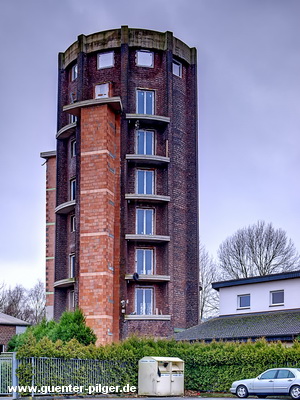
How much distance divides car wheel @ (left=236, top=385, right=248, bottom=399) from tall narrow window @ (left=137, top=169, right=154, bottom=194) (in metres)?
21.0

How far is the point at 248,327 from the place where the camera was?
45.6 meters

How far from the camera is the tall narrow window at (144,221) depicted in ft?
177

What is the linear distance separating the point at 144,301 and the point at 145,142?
40.3 feet

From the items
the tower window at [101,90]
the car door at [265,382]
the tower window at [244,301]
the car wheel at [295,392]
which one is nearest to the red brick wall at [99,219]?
the tower window at [101,90]

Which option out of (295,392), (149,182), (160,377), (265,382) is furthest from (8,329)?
(295,392)

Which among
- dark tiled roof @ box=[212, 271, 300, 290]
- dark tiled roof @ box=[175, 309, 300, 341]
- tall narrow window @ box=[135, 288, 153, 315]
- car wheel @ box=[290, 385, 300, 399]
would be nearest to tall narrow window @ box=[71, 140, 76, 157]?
tall narrow window @ box=[135, 288, 153, 315]

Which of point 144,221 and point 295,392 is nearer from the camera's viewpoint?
point 295,392

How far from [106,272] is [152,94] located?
49.5 feet

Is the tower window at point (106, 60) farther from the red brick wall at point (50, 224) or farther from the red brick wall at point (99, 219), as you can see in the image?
the red brick wall at point (50, 224)

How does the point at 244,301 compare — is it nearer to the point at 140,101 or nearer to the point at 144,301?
the point at 144,301

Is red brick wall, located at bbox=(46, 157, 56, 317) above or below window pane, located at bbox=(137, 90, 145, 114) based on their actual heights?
below

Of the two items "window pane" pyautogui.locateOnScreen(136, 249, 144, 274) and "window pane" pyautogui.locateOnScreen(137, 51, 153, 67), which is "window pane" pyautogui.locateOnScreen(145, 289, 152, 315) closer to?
"window pane" pyautogui.locateOnScreen(136, 249, 144, 274)

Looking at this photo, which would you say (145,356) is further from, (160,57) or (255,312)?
(160,57)

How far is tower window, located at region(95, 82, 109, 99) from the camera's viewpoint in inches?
2188
